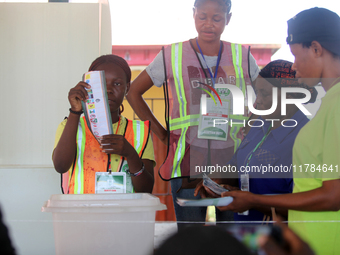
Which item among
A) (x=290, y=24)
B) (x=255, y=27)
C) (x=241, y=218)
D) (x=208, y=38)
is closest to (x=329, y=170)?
(x=290, y=24)

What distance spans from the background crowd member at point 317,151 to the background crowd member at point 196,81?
1.65 ft

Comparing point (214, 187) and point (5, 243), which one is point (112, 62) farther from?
point (5, 243)

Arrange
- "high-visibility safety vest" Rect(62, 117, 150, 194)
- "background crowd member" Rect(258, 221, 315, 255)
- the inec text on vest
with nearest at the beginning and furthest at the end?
"background crowd member" Rect(258, 221, 315, 255) → "high-visibility safety vest" Rect(62, 117, 150, 194) → the inec text on vest

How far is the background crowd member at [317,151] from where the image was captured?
2.93 feet

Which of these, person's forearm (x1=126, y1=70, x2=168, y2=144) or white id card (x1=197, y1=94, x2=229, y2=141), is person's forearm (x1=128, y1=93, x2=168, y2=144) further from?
white id card (x1=197, y1=94, x2=229, y2=141)

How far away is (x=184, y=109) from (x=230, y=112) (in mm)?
209

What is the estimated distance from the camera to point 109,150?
3.94 ft

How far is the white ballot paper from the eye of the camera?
1.03 metres

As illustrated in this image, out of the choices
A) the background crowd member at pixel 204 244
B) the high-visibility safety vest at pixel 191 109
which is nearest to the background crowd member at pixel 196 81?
the high-visibility safety vest at pixel 191 109

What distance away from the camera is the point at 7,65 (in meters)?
2.00

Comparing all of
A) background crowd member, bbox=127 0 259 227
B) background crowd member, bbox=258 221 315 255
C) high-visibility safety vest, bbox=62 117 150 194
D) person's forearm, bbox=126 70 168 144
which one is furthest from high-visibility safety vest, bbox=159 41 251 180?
background crowd member, bbox=258 221 315 255

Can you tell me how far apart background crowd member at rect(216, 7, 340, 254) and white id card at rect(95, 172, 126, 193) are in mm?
392

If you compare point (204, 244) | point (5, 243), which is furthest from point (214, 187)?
point (204, 244)

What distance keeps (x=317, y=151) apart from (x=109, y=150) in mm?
656
